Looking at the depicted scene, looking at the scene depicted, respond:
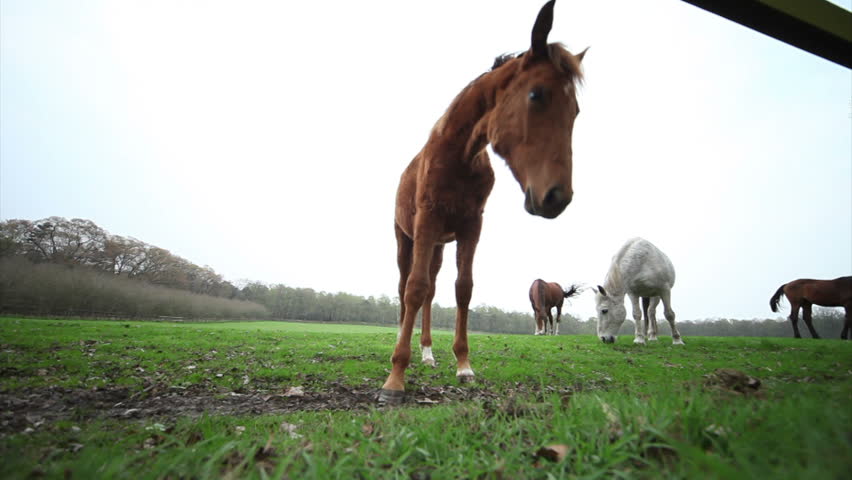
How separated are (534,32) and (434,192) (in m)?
1.76

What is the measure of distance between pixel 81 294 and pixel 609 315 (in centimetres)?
4477

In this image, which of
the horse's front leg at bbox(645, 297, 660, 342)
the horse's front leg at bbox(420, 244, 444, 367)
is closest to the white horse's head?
the horse's front leg at bbox(645, 297, 660, 342)

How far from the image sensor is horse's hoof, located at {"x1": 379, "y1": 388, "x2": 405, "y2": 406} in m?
3.09

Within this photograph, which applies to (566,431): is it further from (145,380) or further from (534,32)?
(145,380)

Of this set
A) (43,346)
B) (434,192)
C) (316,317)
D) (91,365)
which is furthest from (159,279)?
(434,192)

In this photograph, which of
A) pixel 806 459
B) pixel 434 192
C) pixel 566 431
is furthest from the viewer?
pixel 434 192

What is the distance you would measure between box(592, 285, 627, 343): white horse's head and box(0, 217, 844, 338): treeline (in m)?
13.8

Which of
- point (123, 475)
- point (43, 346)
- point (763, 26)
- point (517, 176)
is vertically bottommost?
point (43, 346)

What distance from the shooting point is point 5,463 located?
1161 millimetres

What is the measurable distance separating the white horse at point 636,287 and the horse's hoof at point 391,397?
9109 mm

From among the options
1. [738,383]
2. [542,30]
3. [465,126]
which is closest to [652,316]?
[738,383]

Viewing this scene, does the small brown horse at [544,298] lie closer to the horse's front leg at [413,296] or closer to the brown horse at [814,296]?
the brown horse at [814,296]

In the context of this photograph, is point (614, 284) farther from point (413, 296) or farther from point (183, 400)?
point (183, 400)

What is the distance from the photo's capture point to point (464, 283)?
4121 millimetres
